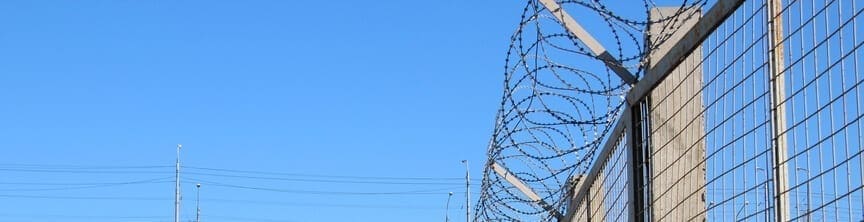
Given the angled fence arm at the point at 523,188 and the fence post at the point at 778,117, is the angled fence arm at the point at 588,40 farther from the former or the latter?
the angled fence arm at the point at 523,188

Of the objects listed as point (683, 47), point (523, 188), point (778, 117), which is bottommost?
point (778, 117)

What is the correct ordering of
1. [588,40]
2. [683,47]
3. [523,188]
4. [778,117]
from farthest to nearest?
[523,188] → [588,40] → [683,47] → [778,117]

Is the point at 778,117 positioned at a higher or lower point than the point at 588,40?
lower

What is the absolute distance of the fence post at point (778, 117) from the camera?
16.0 feet

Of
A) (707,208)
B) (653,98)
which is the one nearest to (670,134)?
(653,98)

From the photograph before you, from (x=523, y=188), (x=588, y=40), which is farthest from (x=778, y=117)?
(x=523, y=188)

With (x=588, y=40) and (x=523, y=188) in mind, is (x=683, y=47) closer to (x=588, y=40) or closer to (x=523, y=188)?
(x=588, y=40)

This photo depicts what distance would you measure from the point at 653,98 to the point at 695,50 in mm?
700

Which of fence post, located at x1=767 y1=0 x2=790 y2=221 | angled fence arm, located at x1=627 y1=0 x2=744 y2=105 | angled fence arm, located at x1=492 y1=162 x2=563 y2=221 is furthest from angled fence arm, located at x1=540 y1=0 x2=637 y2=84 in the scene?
angled fence arm, located at x1=492 y1=162 x2=563 y2=221

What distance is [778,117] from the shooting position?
16.0 feet

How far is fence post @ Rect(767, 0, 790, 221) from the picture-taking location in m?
4.86

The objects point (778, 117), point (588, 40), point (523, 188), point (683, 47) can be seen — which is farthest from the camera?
point (523, 188)

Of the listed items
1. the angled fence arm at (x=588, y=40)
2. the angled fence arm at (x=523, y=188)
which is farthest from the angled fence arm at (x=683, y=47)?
the angled fence arm at (x=523, y=188)

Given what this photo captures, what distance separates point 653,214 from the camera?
655 centimetres
